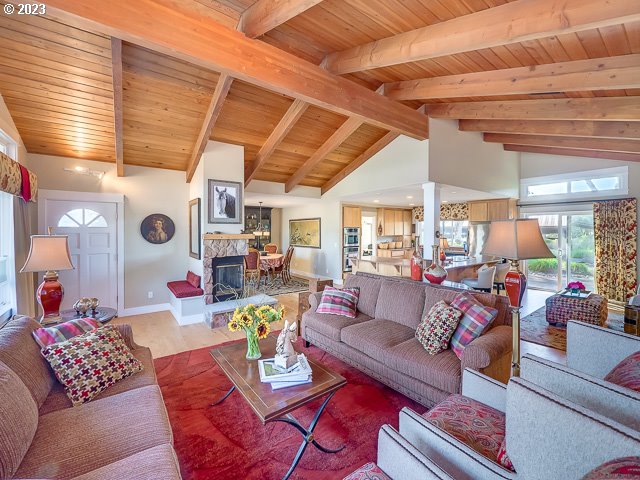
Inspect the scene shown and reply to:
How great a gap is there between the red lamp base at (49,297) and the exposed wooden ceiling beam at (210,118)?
8.03 feet

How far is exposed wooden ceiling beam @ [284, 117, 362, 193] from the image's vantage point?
184 inches

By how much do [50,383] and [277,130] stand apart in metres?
4.04

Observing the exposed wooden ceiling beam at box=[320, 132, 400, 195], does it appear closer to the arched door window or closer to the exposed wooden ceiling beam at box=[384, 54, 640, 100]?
the exposed wooden ceiling beam at box=[384, 54, 640, 100]

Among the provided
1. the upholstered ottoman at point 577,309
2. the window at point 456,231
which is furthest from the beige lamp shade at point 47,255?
the window at point 456,231

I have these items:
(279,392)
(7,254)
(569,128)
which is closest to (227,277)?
(7,254)

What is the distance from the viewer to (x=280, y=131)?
180 inches

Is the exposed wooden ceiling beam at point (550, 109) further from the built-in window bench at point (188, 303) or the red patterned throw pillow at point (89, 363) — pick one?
the red patterned throw pillow at point (89, 363)

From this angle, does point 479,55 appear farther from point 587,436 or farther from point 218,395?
point 218,395

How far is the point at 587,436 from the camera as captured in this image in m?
0.89

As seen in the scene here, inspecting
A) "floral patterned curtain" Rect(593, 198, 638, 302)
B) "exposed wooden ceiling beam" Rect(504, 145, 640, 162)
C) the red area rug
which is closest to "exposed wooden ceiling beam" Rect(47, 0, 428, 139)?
the red area rug

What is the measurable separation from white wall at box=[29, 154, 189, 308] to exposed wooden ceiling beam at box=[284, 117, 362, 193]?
2283 millimetres

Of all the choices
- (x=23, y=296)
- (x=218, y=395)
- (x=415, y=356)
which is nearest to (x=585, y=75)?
(x=415, y=356)

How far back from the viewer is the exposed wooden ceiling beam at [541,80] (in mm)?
2541

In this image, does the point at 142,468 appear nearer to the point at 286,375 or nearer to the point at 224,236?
the point at 286,375
